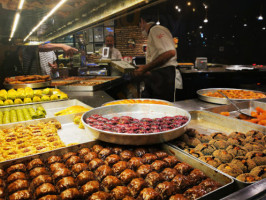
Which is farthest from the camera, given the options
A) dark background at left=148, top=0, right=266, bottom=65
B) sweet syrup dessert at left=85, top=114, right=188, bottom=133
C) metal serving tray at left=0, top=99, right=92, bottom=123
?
dark background at left=148, top=0, right=266, bottom=65

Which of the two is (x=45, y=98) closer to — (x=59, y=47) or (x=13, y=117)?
(x=13, y=117)

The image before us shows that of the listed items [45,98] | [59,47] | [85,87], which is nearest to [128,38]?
[59,47]

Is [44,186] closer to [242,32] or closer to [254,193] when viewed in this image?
[254,193]

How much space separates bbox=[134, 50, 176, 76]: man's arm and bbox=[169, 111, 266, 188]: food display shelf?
2.08 m

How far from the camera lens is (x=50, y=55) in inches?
206

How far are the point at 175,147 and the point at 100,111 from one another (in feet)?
2.66

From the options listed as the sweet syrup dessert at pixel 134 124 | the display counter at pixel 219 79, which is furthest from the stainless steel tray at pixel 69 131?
the display counter at pixel 219 79

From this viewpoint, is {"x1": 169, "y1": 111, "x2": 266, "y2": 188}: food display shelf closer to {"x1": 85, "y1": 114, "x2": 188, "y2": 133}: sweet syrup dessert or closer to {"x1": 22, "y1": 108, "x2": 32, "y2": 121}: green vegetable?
{"x1": 85, "y1": 114, "x2": 188, "y2": 133}: sweet syrup dessert

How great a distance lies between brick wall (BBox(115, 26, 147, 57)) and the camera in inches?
462

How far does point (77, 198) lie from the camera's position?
3.33 ft

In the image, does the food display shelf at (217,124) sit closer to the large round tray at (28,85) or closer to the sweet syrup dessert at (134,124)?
the sweet syrup dessert at (134,124)

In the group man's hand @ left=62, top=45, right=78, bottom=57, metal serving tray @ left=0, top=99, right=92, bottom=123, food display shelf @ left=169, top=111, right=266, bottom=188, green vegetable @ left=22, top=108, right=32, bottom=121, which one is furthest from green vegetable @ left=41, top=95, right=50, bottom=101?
man's hand @ left=62, top=45, right=78, bottom=57

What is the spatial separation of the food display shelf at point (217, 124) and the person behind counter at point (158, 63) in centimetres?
210

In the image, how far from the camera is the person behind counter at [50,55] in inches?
197
